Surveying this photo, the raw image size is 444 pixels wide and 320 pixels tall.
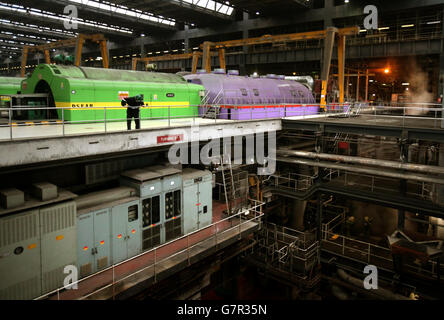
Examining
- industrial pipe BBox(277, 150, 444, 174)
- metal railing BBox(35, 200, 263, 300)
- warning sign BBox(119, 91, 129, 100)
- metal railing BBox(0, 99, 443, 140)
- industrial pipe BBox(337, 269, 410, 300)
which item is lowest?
industrial pipe BBox(337, 269, 410, 300)

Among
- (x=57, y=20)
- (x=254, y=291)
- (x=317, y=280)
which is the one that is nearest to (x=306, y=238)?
(x=317, y=280)

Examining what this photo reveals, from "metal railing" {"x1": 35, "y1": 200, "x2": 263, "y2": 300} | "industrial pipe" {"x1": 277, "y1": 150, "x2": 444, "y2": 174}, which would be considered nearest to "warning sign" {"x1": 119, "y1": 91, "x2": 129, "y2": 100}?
"metal railing" {"x1": 35, "y1": 200, "x2": 263, "y2": 300}

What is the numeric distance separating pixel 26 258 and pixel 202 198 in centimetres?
706

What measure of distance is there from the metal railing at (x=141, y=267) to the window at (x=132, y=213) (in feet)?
4.23

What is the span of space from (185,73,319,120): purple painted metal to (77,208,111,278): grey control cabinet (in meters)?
8.12

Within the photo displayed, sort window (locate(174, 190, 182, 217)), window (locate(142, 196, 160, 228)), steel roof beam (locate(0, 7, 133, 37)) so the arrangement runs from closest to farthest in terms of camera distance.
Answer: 1. window (locate(142, 196, 160, 228))
2. window (locate(174, 190, 182, 217))
3. steel roof beam (locate(0, 7, 133, 37))

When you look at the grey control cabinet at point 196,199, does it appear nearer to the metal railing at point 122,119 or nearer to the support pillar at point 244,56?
the metal railing at point 122,119

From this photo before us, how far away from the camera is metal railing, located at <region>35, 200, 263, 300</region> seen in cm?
990

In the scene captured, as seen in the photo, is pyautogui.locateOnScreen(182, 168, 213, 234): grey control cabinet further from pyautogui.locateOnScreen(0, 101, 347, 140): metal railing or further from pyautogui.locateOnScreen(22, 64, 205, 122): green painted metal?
pyautogui.locateOnScreen(22, 64, 205, 122): green painted metal

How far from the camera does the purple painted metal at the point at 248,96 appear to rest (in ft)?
Answer: 57.3

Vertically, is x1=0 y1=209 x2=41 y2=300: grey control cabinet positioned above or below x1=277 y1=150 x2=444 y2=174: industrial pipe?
below

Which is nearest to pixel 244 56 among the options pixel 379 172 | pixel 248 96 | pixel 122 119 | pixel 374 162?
pixel 248 96

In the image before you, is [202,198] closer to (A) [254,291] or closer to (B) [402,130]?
(A) [254,291]

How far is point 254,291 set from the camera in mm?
19172
